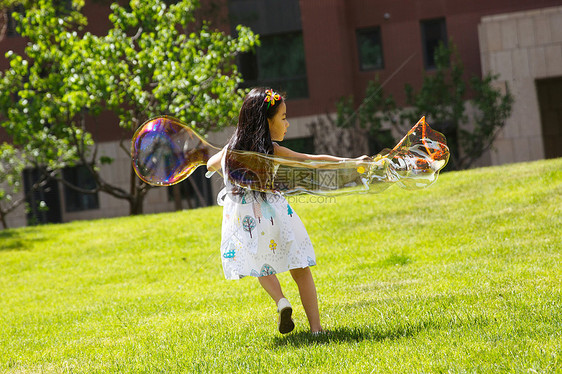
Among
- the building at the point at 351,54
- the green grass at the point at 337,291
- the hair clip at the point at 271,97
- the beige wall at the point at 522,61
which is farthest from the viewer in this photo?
the building at the point at 351,54

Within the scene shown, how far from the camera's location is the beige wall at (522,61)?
21.7 meters

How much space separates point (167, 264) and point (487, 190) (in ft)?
17.6

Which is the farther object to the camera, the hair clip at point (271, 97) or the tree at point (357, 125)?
the tree at point (357, 125)

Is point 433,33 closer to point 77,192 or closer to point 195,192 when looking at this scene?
point 195,192

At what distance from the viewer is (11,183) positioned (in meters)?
20.8

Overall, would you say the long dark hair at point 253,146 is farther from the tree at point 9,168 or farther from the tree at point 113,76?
the tree at point 9,168

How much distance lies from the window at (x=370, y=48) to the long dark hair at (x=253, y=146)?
64.4ft

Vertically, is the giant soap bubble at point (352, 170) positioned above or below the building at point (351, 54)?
below

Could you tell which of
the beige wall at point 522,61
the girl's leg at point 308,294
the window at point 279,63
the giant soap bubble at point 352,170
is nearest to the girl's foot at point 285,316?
the girl's leg at point 308,294

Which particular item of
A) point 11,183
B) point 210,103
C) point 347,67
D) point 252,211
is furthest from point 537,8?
point 252,211

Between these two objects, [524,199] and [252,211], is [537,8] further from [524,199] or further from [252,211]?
[252,211]

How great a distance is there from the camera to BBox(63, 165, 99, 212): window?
80.9ft

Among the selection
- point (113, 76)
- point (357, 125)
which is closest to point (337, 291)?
point (113, 76)

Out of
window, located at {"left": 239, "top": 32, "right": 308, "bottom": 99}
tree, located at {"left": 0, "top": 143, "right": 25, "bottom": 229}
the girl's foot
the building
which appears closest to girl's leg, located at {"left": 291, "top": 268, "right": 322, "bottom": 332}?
the girl's foot
